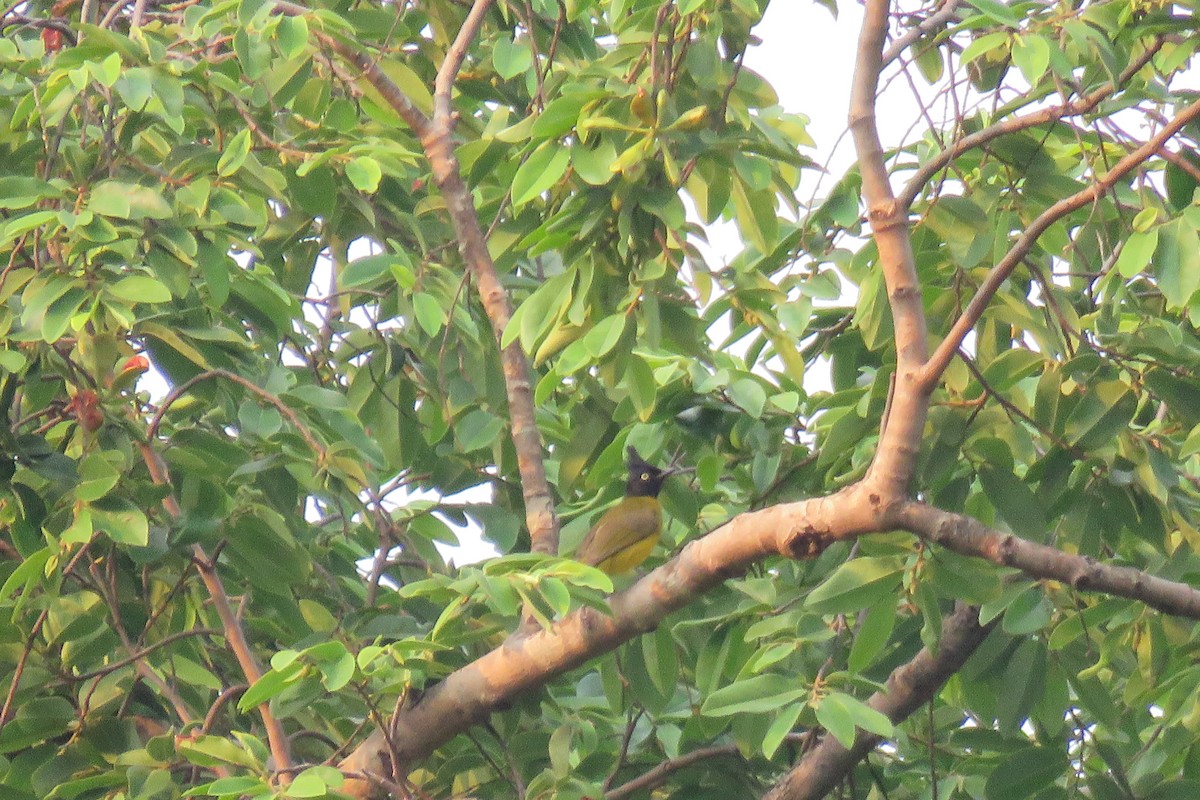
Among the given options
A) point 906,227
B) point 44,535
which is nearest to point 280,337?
point 44,535

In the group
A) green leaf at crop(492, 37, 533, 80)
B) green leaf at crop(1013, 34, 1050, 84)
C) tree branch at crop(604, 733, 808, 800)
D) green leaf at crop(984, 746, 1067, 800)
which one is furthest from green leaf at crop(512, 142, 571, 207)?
green leaf at crop(984, 746, 1067, 800)

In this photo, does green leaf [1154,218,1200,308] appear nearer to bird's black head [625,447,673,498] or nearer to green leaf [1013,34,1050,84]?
green leaf [1013,34,1050,84]

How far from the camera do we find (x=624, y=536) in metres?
4.80

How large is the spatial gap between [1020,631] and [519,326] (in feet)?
4.17

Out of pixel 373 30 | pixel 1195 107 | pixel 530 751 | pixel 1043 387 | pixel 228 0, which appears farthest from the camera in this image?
pixel 373 30

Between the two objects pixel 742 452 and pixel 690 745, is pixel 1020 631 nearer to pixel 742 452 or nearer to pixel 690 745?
Result: pixel 742 452

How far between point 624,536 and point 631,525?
0.22 feet

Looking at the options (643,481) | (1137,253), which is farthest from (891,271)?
(643,481)

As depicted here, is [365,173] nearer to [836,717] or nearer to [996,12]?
[996,12]

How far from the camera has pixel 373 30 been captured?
13.8ft

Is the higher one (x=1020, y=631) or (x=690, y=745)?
(x=1020, y=631)

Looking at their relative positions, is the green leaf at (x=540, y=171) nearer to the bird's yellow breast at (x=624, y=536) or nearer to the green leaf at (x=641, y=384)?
the green leaf at (x=641, y=384)

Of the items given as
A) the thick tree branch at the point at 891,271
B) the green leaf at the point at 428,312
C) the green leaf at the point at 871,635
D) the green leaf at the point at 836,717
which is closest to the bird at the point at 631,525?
the green leaf at the point at 428,312

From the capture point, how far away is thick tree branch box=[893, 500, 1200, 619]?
2.60 m
